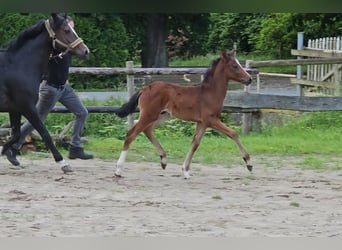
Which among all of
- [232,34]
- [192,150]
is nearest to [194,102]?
[192,150]

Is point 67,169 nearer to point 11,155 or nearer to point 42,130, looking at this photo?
point 42,130

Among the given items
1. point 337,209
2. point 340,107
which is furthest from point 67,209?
point 340,107

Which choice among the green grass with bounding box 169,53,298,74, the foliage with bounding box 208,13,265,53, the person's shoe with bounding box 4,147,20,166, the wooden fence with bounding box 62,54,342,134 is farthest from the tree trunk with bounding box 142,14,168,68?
the person's shoe with bounding box 4,147,20,166

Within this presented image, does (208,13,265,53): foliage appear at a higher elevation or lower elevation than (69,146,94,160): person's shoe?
higher

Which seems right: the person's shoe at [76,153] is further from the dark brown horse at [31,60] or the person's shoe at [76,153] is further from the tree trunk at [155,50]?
the tree trunk at [155,50]

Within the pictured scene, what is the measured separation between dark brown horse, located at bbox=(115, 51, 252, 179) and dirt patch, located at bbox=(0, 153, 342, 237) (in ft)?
1.66

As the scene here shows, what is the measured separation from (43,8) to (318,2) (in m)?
0.26

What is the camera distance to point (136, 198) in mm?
5961

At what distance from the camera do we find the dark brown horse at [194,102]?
717cm

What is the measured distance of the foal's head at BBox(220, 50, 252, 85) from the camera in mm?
7316

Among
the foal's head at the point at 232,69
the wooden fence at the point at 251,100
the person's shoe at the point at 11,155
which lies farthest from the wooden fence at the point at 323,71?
the person's shoe at the point at 11,155

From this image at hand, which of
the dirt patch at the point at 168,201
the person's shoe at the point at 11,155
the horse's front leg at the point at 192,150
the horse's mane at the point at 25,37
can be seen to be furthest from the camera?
the person's shoe at the point at 11,155

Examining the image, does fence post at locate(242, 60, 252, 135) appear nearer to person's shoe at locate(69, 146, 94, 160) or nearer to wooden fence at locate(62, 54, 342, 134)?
wooden fence at locate(62, 54, 342, 134)

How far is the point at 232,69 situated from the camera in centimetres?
734
